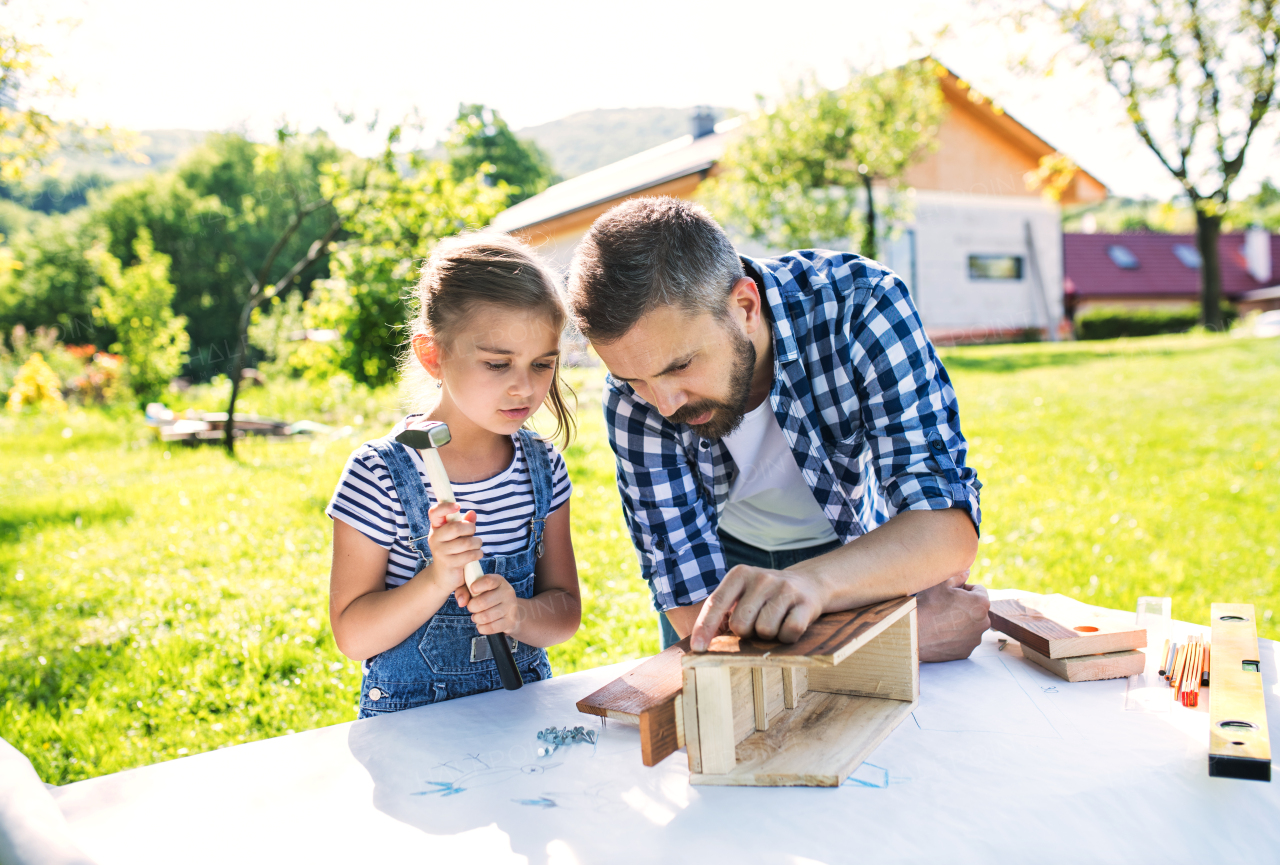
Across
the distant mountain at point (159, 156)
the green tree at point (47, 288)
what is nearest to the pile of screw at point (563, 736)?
the green tree at point (47, 288)

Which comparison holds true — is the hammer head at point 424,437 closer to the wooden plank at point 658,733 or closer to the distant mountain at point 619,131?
the wooden plank at point 658,733

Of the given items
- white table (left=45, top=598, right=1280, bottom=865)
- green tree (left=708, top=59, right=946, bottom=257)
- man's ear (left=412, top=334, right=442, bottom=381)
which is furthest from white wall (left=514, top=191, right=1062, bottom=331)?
white table (left=45, top=598, right=1280, bottom=865)

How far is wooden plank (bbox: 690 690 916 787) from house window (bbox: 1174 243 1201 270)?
105 ft

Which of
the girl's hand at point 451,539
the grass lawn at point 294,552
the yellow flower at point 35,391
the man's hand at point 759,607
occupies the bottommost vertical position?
the grass lawn at point 294,552

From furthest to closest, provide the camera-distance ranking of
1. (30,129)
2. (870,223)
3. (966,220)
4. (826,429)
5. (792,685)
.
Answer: (966,220) → (870,223) → (30,129) → (826,429) → (792,685)

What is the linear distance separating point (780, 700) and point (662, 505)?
0.62 metres

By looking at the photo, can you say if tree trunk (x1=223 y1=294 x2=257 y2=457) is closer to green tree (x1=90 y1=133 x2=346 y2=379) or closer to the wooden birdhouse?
the wooden birdhouse

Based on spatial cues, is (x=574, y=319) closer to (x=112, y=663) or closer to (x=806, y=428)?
(x=806, y=428)

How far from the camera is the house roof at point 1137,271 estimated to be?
84.5 ft

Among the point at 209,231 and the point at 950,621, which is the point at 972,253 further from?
the point at 209,231

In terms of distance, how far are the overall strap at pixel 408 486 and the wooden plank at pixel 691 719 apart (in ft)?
2.42

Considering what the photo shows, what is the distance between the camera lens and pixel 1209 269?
49.1 ft

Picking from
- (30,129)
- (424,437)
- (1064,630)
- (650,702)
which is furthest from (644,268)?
(30,129)

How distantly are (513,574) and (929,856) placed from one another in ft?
3.50
